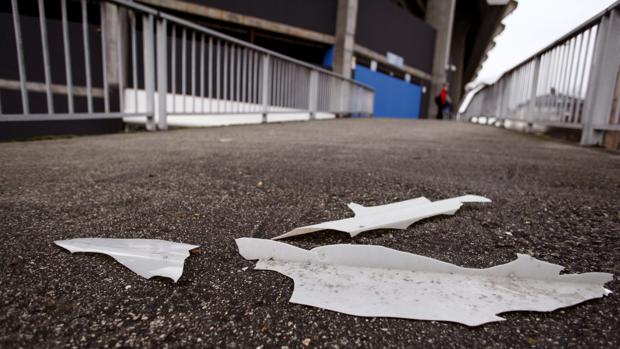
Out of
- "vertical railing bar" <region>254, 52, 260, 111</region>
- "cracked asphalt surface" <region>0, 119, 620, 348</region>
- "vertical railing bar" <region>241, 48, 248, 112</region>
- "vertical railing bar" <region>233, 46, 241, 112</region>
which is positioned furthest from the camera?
"vertical railing bar" <region>254, 52, 260, 111</region>

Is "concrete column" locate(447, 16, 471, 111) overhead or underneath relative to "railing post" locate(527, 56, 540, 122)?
overhead

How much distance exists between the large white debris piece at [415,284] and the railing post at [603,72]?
3297mm

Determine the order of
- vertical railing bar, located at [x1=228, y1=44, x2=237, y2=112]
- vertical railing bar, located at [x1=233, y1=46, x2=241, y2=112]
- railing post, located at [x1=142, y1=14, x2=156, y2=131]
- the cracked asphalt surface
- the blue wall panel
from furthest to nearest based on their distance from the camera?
the blue wall panel → vertical railing bar, located at [x1=233, y1=46, x2=241, y2=112] → vertical railing bar, located at [x1=228, y1=44, x2=237, y2=112] → railing post, located at [x1=142, y1=14, x2=156, y2=131] → the cracked asphalt surface

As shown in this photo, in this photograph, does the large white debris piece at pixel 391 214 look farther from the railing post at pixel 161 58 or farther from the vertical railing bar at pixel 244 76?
the vertical railing bar at pixel 244 76

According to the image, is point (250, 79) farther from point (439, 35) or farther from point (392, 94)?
point (439, 35)

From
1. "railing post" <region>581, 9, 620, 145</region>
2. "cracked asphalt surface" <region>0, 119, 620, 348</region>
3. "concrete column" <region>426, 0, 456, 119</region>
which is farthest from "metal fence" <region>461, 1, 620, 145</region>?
"concrete column" <region>426, 0, 456, 119</region>

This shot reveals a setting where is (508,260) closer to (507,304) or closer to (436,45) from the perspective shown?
(507,304)

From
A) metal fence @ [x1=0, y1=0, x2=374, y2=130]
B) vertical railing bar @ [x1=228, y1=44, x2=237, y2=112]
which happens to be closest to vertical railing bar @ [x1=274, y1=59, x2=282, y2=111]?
metal fence @ [x1=0, y1=0, x2=374, y2=130]

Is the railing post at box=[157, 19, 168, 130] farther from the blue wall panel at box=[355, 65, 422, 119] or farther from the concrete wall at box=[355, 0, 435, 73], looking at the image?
the blue wall panel at box=[355, 65, 422, 119]

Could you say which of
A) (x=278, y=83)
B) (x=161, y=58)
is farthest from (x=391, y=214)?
(x=278, y=83)

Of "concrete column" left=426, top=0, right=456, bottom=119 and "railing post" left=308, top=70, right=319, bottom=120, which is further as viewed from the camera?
"concrete column" left=426, top=0, right=456, bottom=119

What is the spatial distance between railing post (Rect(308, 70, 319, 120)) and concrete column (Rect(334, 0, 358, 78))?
3.87m

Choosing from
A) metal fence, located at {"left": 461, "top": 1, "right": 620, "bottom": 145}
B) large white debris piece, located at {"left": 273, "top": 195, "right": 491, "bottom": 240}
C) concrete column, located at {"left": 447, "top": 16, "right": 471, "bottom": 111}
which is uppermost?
concrete column, located at {"left": 447, "top": 16, "right": 471, "bottom": 111}

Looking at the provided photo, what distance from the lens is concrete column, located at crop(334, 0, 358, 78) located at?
11523 mm
